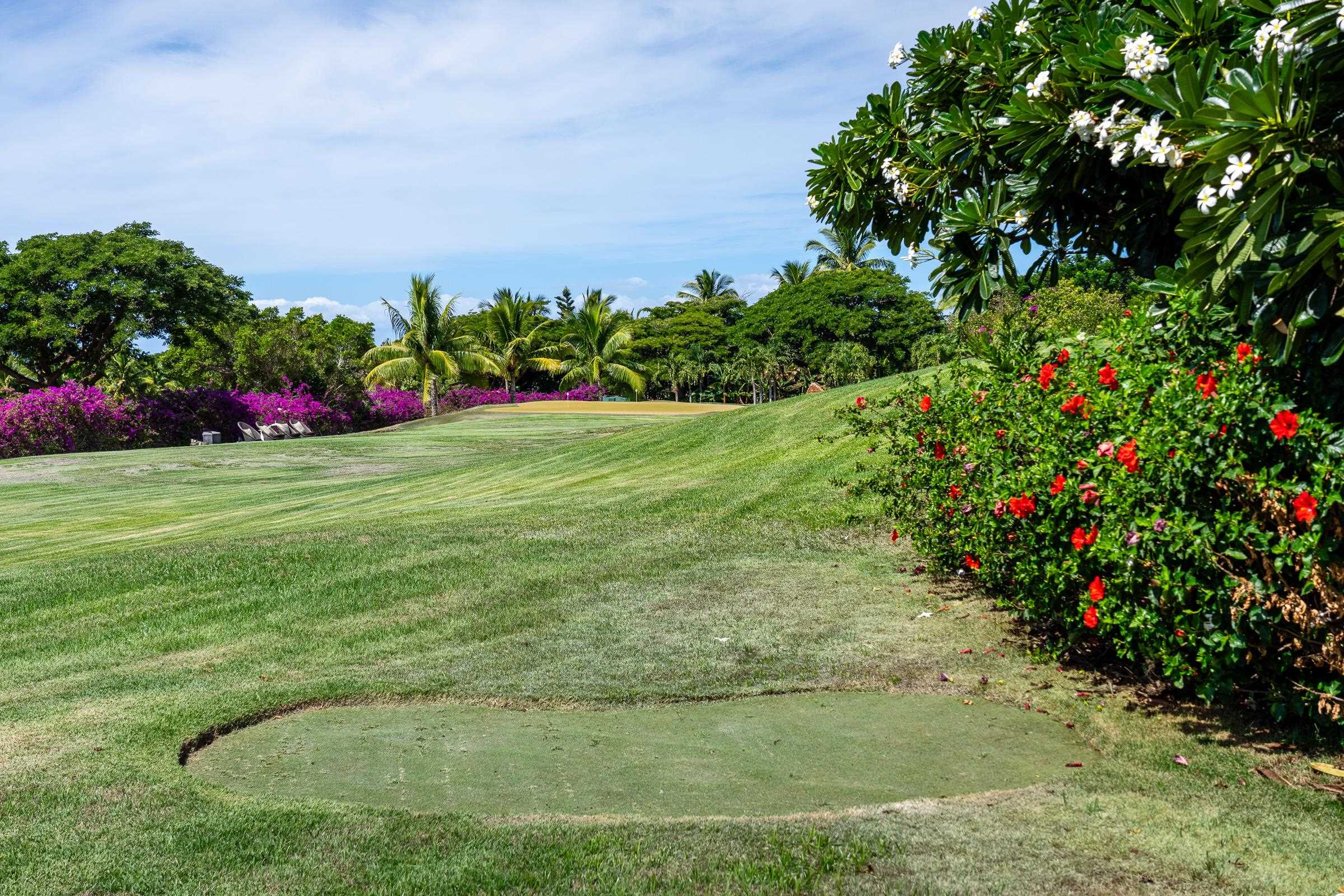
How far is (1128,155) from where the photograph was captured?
401 centimetres

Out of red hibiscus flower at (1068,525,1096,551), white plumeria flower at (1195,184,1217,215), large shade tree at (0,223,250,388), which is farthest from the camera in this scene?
large shade tree at (0,223,250,388)

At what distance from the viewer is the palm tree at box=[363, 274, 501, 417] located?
51.8 m

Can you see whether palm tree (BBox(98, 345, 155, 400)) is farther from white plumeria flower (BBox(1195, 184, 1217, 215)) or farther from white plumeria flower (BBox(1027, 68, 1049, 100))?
white plumeria flower (BBox(1195, 184, 1217, 215))

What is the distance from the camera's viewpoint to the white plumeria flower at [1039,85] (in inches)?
164

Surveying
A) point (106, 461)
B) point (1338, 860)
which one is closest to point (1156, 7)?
point (1338, 860)

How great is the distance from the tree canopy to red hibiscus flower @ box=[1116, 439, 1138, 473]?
61433 mm

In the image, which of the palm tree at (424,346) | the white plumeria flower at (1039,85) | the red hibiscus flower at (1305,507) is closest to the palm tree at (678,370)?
the palm tree at (424,346)

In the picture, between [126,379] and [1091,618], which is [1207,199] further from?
[126,379]

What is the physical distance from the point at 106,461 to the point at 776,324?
4615cm

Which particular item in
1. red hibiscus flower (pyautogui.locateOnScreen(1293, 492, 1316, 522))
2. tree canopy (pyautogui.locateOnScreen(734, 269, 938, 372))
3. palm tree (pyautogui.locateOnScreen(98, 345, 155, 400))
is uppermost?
tree canopy (pyautogui.locateOnScreen(734, 269, 938, 372))

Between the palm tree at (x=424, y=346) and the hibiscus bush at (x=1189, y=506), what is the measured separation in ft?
157

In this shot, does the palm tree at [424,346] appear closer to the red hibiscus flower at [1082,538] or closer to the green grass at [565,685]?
the green grass at [565,685]

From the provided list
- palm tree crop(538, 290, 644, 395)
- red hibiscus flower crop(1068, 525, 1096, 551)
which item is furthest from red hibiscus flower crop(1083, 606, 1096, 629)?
palm tree crop(538, 290, 644, 395)

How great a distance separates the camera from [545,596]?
833cm
